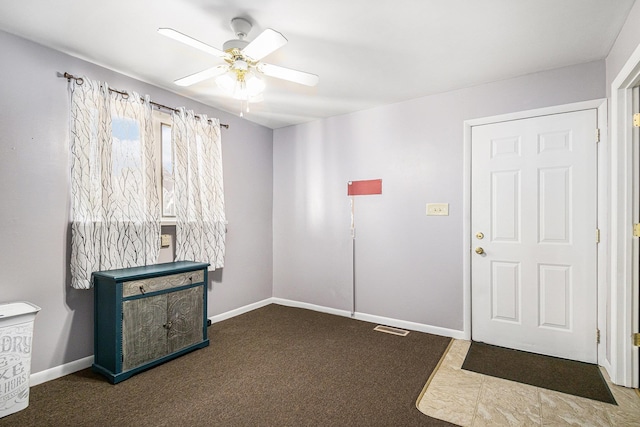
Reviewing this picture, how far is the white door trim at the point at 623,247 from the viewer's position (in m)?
2.19

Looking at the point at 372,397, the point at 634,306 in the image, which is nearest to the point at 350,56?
the point at 372,397

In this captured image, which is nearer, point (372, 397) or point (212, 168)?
point (372, 397)

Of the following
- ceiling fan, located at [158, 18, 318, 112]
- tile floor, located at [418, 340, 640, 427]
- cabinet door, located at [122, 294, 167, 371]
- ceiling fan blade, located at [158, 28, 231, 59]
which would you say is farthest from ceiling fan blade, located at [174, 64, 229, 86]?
tile floor, located at [418, 340, 640, 427]

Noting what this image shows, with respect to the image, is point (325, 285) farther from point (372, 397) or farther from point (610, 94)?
point (610, 94)

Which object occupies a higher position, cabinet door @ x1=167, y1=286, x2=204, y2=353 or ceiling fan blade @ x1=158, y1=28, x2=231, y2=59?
ceiling fan blade @ x1=158, y1=28, x2=231, y2=59

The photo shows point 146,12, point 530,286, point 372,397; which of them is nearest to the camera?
point 146,12

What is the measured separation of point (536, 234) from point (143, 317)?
130 inches

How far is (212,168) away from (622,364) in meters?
3.81

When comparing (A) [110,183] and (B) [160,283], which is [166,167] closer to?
(A) [110,183]

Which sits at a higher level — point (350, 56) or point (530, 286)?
point (350, 56)

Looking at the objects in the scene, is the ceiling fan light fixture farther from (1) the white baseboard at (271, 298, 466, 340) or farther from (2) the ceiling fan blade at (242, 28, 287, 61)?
(1) the white baseboard at (271, 298, 466, 340)

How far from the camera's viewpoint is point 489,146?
10.0 feet

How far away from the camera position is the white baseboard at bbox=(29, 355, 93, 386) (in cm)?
230

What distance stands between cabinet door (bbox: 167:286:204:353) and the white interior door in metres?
2.56
